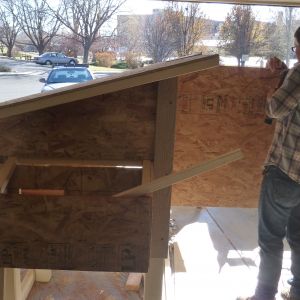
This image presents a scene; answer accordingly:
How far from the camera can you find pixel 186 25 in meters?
3.12

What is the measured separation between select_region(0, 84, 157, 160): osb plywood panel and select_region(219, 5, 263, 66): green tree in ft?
6.64

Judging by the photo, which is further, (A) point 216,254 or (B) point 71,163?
(A) point 216,254

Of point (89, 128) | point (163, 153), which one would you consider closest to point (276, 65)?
point (163, 153)

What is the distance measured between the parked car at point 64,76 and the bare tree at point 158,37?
0.56m

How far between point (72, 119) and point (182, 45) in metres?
2.00

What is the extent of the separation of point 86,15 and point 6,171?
214 centimetres

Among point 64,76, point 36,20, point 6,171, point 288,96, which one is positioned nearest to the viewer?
point 6,171

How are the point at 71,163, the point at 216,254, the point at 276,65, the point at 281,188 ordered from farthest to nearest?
the point at 216,254
the point at 276,65
the point at 281,188
the point at 71,163

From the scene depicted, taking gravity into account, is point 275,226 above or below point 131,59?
below

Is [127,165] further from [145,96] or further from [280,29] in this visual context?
[280,29]

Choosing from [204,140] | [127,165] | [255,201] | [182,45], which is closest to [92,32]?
[182,45]

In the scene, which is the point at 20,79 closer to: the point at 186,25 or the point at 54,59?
the point at 54,59

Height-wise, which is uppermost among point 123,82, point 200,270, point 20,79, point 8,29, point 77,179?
point 8,29

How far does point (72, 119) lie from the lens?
1.43 metres
